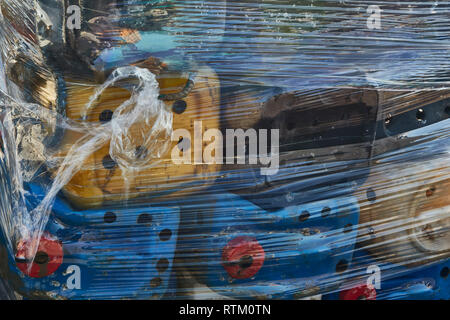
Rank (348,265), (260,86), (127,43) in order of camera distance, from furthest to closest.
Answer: (348,265)
(260,86)
(127,43)

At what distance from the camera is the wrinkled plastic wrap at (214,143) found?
5.98ft

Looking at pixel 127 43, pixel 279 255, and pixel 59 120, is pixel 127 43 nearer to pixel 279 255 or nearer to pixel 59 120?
pixel 59 120

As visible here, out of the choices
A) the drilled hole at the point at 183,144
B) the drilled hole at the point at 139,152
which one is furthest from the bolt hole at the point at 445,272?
the drilled hole at the point at 139,152

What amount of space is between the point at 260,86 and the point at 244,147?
245 millimetres

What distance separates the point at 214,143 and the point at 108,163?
0.41 m

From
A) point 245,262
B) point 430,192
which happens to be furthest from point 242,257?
point 430,192

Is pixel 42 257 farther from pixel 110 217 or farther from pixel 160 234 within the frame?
pixel 160 234

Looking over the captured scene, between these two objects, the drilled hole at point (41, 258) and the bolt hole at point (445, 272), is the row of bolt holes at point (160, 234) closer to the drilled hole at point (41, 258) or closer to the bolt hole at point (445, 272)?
the drilled hole at point (41, 258)

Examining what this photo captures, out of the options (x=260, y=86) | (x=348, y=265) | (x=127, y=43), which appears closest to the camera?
(x=127, y=43)

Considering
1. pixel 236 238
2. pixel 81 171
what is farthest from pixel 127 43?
pixel 236 238

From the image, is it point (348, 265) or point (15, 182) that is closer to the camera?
point (15, 182)

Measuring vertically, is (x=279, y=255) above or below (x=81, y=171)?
below

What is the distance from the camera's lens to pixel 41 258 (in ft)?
5.98

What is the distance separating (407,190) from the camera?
213cm
